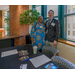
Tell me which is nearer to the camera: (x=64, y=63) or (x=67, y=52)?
(x=64, y=63)

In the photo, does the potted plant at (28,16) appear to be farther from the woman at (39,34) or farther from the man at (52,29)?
the man at (52,29)

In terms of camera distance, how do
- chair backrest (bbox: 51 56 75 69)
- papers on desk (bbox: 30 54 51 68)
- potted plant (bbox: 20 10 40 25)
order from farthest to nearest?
potted plant (bbox: 20 10 40 25) < papers on desk (bbox: 30 54 51 68) < chair backrest (bbox: 51 56 75 69)

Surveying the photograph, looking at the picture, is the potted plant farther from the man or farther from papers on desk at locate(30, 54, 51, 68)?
papers on desk at locate(30, 54, 51, 68)

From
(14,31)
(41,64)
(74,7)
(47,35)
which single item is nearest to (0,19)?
(14,31)

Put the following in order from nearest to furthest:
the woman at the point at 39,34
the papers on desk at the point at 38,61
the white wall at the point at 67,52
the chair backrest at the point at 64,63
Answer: the chair backrest at the point at 64,63 < the papers on desk at the point at 38,61 < the white wall at the point at 67,52 < the woman at the point at 39,34

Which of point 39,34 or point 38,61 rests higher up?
point 39,34

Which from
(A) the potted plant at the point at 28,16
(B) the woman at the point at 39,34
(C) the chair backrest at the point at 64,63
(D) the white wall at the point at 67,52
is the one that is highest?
(A) the potted plant at the point at 28,16

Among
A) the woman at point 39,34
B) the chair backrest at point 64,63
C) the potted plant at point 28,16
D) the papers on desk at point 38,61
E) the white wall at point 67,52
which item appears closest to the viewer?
the chair backrest at point 64,63

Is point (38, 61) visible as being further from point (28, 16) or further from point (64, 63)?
point (28, 16)

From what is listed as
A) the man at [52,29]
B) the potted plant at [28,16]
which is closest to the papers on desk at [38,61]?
the man at [52,29]

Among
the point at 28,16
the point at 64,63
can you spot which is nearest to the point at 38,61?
the point at 64,63

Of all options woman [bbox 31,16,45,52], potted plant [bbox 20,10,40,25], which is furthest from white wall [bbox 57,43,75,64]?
potted plant [bbox 20,10,40,25]
